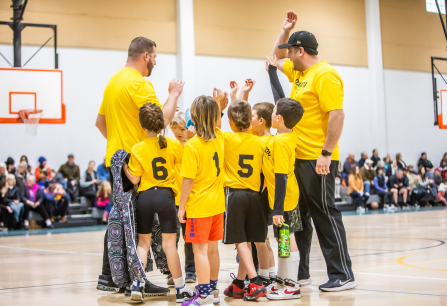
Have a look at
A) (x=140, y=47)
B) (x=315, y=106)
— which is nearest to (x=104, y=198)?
(x=140, y=47)

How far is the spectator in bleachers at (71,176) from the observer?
13.9 meters

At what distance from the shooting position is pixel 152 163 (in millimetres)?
3805

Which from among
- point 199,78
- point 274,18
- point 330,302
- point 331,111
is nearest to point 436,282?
point 330,302

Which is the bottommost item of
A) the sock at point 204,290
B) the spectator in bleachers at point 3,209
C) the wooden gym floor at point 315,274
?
the wooden gym floor at point 315,274

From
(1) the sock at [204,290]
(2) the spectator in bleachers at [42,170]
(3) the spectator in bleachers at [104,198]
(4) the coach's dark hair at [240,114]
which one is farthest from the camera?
(2) the spectator in bleachers at [42,170]

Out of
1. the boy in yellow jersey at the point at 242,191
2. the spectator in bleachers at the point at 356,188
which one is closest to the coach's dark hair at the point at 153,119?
the boy in yellow jersey at the point at 242,191

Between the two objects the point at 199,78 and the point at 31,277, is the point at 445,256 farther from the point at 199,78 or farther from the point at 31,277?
the point at 199,78

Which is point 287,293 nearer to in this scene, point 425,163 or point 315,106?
point 315,106

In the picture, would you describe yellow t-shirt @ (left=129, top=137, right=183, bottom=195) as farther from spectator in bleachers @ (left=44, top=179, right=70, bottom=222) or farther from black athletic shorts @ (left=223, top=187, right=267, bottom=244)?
spectator in bleachers @ (left=44, top=179, right=70, bottom=222)

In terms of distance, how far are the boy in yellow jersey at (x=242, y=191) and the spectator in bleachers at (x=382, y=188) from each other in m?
14.0

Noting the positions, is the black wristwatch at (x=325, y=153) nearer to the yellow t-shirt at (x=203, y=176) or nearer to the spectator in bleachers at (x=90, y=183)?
the yellow t-shirt at (x=203, y=176)

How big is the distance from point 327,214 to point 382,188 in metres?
14.0

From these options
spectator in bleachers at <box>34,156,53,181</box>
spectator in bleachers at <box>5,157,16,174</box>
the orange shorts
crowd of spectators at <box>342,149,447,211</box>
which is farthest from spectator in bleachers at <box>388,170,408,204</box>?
the orange shorts

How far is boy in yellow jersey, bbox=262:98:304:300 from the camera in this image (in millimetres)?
3604
